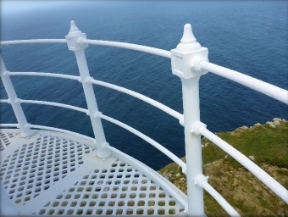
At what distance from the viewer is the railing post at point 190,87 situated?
4.83ft

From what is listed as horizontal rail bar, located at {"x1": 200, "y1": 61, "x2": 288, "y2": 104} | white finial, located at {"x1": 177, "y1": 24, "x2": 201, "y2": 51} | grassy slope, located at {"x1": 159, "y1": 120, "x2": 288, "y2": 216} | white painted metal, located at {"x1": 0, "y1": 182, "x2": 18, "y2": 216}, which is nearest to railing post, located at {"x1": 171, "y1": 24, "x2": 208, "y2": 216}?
white finial, located at {"x1": 177, "y1": 24, "x2": 201, "y2": 51}

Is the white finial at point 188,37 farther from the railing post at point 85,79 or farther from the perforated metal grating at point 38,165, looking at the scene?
the perforated metal grating at point 38,165

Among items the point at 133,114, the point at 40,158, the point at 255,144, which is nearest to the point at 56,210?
the point at 40,158

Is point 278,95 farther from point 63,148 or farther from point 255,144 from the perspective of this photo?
point 255,144

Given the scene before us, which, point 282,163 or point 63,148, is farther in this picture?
point 282,163

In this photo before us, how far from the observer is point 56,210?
2555 millimetres

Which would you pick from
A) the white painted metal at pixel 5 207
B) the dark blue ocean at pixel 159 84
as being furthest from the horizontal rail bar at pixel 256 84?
the dark blue ocean at pixel 159 84

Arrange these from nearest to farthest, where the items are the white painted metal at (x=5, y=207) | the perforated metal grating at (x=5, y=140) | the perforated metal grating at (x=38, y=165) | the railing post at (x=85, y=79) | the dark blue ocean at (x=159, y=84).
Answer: the white painted metal at (x=5, y=207), the railing post at (x=85, y=79), the perforated metal grating at (x=38, y=165), the perforated metal grating at (x=5, y=140), the dark blue ocean at (x=159, y=84)

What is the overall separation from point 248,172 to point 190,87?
1113cm

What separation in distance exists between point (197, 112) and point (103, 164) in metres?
1.87

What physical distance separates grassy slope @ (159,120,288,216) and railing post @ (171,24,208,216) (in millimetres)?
4843

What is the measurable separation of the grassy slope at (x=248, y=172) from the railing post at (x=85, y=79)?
407cm

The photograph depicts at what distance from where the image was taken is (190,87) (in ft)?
5.18

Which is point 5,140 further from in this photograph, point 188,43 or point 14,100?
point 188,43
